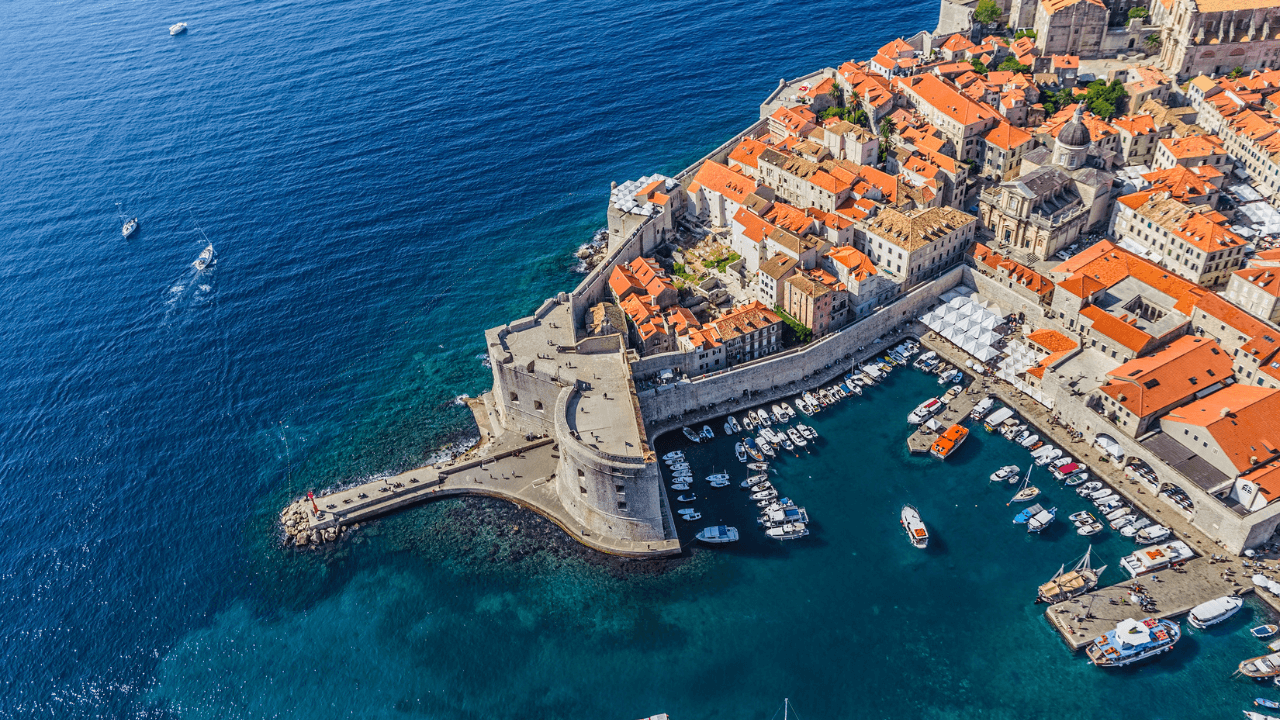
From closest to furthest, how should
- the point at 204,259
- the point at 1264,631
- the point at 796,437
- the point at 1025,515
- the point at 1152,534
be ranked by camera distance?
1. the point at 1264,631
2. the point at 1152,534
3. the point at 1025,515
4. the point at 796,437
5. the point at 204,259

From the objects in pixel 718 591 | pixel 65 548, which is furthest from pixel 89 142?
pixel 718 591

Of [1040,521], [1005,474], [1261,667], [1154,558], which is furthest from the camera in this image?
[1005,474]

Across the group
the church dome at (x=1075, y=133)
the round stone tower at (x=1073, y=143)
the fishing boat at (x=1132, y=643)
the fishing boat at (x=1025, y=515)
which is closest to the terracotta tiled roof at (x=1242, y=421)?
the fishing boat at (x=1025, y=515)

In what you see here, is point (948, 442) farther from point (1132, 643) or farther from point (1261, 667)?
point (1261, 667)

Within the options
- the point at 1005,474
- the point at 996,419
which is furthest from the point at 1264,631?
the point at 996,419

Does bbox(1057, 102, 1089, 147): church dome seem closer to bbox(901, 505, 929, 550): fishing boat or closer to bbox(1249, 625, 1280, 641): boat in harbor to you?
bbox(901, 505, 929, 550): fishing boat

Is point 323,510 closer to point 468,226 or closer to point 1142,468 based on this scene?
point 468,226
